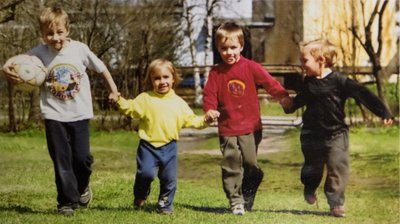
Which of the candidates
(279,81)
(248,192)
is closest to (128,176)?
(248,192)

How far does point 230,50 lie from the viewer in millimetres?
1903

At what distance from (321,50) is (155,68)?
1.42 ft

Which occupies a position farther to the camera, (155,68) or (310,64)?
(310,64)

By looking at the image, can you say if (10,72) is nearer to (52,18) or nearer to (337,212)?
(52,18)

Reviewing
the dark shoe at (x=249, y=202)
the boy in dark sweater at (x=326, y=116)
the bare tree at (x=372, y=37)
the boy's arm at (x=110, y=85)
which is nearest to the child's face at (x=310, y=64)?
the boy in dark sweater at (x=326, y=116)

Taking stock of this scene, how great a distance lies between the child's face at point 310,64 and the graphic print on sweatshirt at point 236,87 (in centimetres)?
19

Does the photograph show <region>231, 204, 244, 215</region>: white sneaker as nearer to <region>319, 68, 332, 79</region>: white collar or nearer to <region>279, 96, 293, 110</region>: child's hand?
<region>279, 96, 293, 110</region>: child's hand

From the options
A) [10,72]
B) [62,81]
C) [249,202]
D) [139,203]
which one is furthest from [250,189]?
[10,72]

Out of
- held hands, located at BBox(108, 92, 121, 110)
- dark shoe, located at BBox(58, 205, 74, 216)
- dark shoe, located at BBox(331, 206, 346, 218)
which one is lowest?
dark shoe, located at BBox(331, 206, 346, 218)

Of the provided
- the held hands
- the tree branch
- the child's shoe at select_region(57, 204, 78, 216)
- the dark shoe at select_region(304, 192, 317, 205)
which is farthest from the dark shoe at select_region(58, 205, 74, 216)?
the tree branch

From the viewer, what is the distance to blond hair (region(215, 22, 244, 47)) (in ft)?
6.27

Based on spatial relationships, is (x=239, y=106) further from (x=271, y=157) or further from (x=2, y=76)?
(x=2, y=76)

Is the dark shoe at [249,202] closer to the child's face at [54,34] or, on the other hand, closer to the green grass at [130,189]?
the green grass at [130,189]

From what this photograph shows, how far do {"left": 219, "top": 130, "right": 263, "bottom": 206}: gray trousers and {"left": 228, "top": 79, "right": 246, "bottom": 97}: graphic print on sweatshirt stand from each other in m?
0.10
